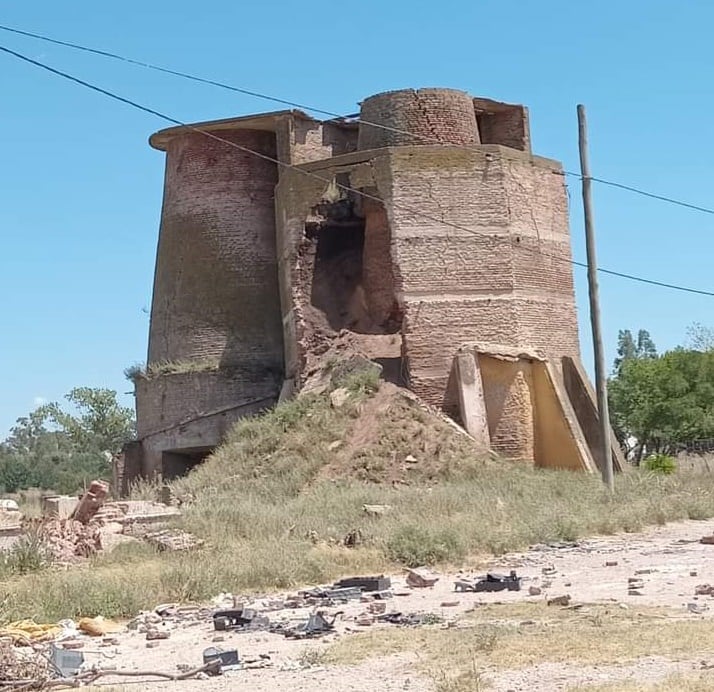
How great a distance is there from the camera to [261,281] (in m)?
30.7

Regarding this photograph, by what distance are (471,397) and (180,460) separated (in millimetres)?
8791

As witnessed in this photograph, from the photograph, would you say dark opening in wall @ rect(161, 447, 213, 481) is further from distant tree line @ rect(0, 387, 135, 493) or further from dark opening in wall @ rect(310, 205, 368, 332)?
distant tree line @ rect(0, 387, 135, 493)

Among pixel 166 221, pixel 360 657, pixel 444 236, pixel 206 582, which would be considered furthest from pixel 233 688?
pixel 166 221

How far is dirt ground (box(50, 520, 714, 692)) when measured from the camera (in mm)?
8492

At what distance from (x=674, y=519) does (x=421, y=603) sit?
357 inches

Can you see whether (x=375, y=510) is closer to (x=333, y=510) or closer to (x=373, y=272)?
(x=333, y=510)

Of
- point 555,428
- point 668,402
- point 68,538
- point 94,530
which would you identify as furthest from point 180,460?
point 668,402

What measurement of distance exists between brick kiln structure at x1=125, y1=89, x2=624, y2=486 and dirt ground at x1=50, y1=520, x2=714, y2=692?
29.3 feet

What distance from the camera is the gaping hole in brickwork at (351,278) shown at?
89.1 feet

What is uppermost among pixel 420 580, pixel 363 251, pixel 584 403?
pixel 363 251

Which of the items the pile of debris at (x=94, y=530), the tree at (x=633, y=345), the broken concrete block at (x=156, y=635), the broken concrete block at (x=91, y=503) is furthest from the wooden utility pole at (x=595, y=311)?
the tree at (x=633, y=345)

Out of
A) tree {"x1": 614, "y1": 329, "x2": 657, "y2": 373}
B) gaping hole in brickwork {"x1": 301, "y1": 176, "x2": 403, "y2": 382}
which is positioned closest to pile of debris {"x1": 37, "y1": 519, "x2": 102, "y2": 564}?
gaping hole in brickwork {"x1": 301, "y1": 176, "x2": 403, "y2": 382}

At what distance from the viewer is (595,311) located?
2261 centimetres

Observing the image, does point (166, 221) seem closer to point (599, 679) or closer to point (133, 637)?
point (133, 637)
